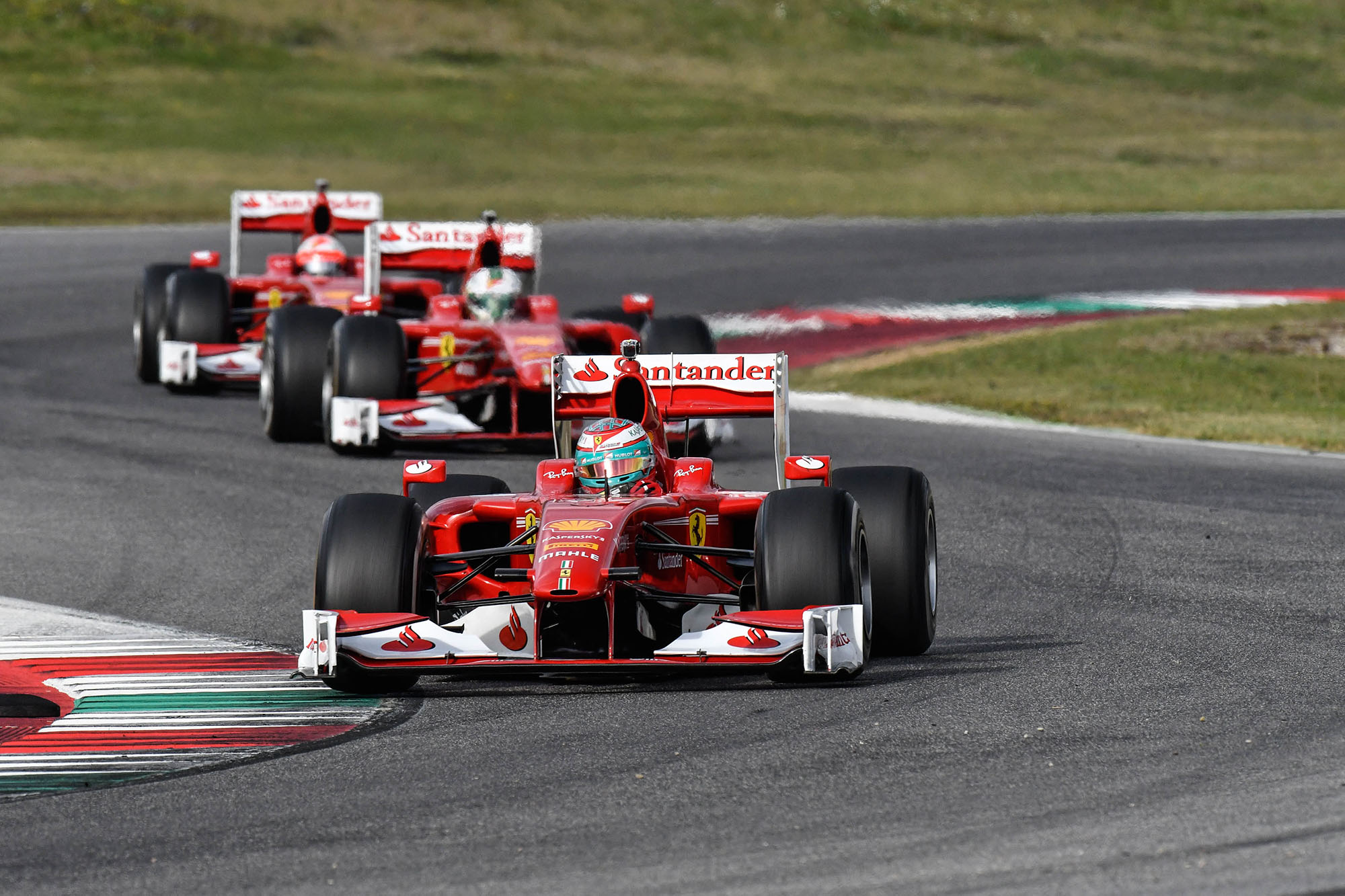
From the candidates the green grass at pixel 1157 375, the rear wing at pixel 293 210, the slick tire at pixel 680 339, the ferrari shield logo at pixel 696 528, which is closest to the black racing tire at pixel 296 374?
the slick tire at pixel 680 339

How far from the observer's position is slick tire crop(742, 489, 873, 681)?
9.06 meters

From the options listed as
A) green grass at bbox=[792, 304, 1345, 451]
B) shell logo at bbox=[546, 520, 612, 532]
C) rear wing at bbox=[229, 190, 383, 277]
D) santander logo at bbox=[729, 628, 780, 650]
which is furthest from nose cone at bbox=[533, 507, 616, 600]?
rear wing at bbox=[229, 190, 383, 277]

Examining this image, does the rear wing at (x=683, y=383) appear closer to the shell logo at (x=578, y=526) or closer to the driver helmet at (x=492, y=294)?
the shell logo at (x=578, y=526)

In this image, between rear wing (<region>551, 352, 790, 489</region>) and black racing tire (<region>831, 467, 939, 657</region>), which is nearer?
black racing tire (<region>831, 467, 939, 657</region>)

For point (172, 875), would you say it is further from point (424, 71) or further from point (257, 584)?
point (424, 71)

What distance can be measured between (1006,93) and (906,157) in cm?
1097

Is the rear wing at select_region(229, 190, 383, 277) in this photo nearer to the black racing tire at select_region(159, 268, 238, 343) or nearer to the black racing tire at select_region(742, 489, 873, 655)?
the black racing tire at select_region(159, 268, 238, 343)

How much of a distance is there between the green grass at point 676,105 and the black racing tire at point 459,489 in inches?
1034

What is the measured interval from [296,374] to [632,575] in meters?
9.01

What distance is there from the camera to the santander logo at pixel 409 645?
8.94 metres

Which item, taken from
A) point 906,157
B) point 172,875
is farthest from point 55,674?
point 906,157

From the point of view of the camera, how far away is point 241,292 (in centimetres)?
2164

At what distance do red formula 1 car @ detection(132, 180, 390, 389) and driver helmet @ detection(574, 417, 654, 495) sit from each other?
10.1 metres

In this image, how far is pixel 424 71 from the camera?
56625 millimetres
